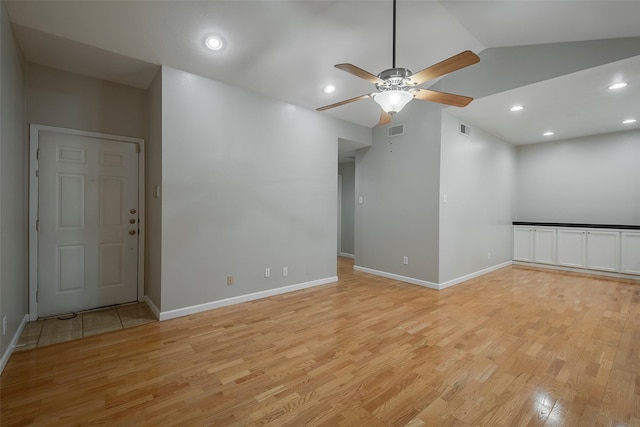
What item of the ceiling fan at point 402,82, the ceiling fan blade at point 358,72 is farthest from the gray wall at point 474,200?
the ceiling fan blade at point 358,72

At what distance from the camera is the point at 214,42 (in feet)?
9.60

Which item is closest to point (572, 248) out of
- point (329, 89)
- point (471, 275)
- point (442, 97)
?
point (471, 275)

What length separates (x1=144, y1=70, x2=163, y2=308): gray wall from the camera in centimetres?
314

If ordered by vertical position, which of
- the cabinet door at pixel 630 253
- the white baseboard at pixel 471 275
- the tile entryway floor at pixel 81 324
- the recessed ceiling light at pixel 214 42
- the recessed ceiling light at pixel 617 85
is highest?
the recessed ceiling light at pixel 214 42

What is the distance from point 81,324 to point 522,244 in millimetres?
7792

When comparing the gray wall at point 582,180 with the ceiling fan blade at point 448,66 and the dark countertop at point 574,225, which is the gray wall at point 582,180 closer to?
the dark countertop at point 574,225

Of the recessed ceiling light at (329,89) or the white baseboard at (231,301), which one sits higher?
the recessed ceiling light at (329,89)

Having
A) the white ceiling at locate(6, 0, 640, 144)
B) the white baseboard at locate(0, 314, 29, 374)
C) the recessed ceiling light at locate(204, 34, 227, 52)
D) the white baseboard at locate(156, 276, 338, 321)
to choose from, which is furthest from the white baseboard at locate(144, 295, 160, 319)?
the recessed ceiling light at locate(204, 34, 227, 52)

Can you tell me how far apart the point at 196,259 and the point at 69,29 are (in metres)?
2.46

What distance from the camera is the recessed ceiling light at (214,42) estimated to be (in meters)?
2.86

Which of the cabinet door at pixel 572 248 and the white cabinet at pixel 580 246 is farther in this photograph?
the cabinet door at pixel 572 248

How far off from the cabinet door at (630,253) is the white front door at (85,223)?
8011 millimetres

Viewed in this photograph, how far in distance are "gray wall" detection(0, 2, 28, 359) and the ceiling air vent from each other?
4694 millimetres

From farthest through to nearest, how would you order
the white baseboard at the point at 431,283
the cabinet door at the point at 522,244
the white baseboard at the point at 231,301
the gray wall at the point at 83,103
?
the cabinet door at the point at 522,244 → the white baseboard at the point at 431,283 → the white baseboard at the point at 231,301 → the gray wall at the point at 83,103
